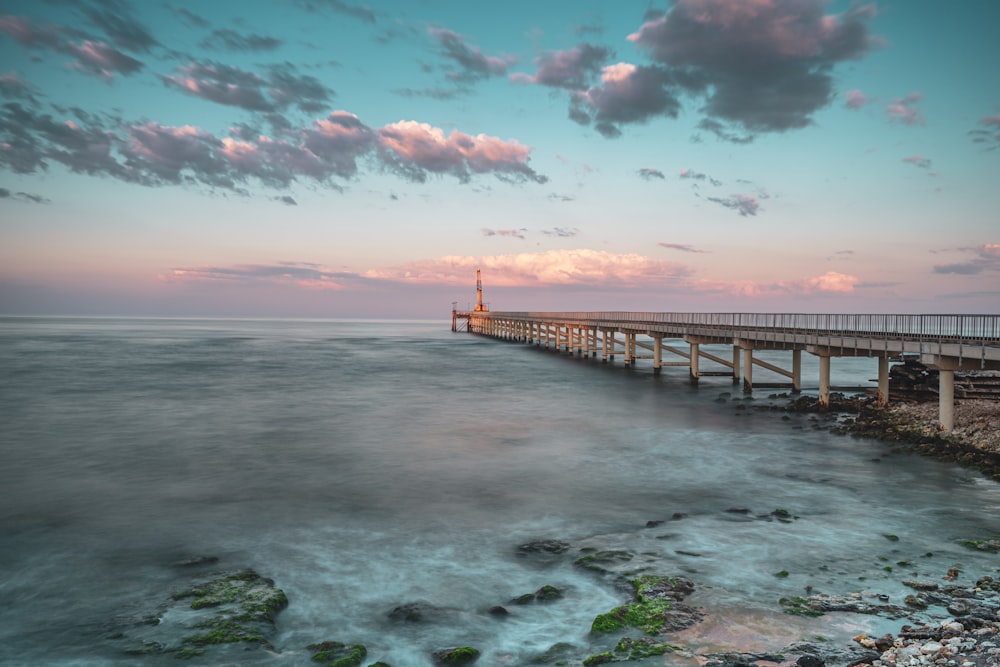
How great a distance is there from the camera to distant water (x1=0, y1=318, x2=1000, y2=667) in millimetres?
7695

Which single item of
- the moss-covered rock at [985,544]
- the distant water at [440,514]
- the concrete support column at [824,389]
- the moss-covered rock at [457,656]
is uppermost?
the concrete support column at [824,389]

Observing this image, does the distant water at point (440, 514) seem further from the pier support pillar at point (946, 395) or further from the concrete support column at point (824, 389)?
the concrete support column at point (824, 389)

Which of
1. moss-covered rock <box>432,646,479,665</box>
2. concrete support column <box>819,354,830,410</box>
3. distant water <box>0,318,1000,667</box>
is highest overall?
concrete support column <box>819,354,830,410</box>

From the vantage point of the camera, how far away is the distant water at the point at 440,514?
303 inches

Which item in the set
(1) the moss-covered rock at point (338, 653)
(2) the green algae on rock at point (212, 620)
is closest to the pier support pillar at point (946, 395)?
(1) the moss-covered rock at point (338, 653)

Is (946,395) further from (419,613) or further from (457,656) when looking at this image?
(457,656)

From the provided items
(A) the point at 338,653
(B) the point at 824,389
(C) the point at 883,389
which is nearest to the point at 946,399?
(C) the point at 883,389

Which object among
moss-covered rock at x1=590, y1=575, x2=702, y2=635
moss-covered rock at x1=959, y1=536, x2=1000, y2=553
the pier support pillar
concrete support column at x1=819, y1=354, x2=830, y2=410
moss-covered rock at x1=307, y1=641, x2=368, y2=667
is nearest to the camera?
moss-covered rock at x1=307, y1=641, x2=368, y2=667

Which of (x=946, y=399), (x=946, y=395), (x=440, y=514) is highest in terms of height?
(x=946, y=395)

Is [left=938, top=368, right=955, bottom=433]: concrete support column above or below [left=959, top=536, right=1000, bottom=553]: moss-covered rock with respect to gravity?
above

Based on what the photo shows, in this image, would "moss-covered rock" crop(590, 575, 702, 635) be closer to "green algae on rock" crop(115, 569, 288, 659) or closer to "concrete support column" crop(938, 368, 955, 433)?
"green algae on rock" crop(115, 569, 288, 659)

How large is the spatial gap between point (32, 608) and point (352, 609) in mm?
4021

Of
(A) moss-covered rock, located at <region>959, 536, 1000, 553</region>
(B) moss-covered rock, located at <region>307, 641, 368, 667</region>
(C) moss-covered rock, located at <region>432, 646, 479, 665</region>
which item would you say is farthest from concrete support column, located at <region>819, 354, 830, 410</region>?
(B) moss-covered rock, located at <region>307, 641, 368, 667</region>

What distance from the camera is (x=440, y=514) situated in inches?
483
